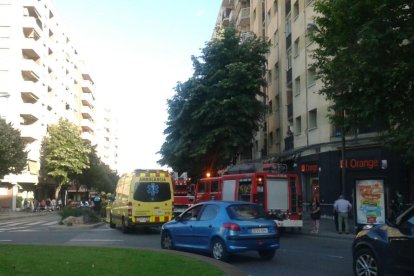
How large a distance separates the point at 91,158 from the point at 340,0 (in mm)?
60768

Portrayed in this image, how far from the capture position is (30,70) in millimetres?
62000

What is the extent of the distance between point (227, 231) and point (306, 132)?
22.0m

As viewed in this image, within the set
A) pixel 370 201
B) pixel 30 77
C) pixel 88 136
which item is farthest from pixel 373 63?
pixel 88 136

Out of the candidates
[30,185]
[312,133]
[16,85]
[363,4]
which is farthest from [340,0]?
[30,185]

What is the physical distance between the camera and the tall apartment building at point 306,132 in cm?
2642

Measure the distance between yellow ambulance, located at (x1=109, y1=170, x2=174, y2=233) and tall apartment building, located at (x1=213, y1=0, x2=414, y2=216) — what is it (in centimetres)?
762

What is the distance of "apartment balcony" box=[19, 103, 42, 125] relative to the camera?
61828 millimetres

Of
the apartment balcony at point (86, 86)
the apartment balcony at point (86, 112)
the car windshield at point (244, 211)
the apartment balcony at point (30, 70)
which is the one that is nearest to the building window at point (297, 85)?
the car windshield at point (244, 211)

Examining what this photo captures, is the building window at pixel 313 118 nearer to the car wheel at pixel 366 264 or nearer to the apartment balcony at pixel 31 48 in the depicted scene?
the car wheel at pixel 366 264

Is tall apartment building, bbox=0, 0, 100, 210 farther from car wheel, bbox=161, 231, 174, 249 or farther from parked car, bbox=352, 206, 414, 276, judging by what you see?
parked car, bbox=352, 206, 414, 276

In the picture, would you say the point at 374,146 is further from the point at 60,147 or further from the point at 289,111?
the point at 60,147

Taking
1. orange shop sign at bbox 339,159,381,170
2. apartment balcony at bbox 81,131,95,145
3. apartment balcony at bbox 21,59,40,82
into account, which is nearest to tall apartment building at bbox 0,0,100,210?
apartment balcony at bbox 21,59,40,82

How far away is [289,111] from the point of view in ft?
124

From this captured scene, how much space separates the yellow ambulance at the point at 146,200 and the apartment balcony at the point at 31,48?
148ft
